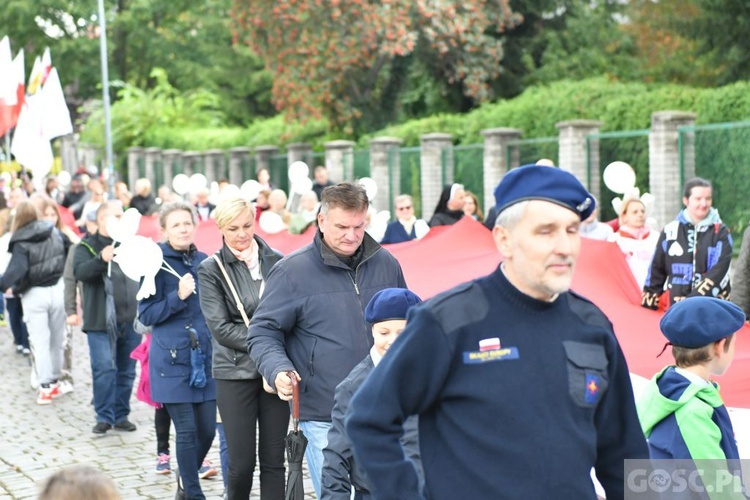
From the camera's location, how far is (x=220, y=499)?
25.7ft

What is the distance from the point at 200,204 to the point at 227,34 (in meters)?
32.2

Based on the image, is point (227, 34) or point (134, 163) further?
point (227, 34)

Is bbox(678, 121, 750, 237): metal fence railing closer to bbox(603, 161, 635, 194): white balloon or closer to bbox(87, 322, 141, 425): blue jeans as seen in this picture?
bbox(603, 161, 635, 194): white balloon

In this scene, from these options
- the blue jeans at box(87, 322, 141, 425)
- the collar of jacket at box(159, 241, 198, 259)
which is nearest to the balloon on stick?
the collar of jacket at box(159, 241, 198, 259)

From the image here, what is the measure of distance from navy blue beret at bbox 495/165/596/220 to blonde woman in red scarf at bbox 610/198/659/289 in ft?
23.1

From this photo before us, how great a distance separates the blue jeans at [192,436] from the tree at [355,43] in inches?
840

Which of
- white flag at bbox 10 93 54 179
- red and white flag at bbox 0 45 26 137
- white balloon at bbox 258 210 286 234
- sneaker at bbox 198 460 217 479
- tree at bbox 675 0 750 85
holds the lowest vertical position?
sneaker at bbox 198 460 217 479

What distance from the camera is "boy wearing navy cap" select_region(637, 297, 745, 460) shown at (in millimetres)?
4199

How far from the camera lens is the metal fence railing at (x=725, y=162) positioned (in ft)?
56.0

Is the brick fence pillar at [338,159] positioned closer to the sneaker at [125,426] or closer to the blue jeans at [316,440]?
the sneaker at [125,426]

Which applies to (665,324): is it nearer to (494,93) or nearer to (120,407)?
(120,407)

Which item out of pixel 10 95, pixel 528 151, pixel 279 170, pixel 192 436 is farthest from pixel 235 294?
pixel 279 170

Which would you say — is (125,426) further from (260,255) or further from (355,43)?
(355,43)

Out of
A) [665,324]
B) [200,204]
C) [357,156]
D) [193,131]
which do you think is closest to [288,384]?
[665,324]
